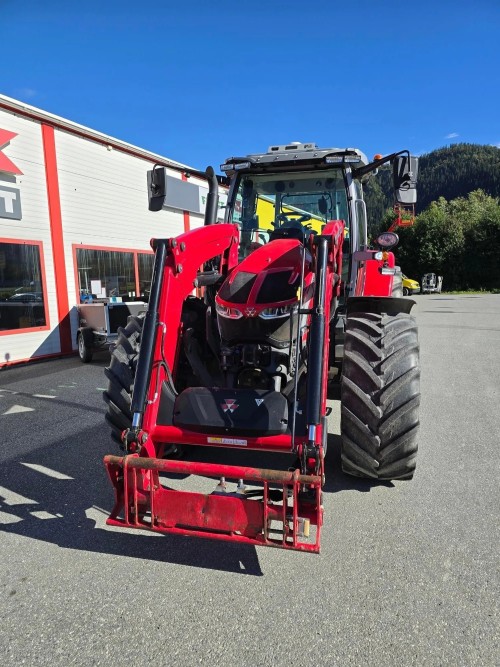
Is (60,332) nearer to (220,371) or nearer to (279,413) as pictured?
(220,371)

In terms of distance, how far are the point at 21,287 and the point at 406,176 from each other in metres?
7.59

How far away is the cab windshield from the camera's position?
4.71 m

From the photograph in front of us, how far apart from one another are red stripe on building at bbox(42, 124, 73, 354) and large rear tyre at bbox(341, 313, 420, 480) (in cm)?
800

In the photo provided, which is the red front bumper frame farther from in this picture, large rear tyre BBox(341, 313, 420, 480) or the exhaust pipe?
the exhaust pipe

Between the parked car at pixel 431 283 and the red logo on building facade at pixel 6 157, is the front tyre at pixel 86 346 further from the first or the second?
the parked car at pixel 431 283

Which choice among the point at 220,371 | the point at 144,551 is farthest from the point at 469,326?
the point at 144,551

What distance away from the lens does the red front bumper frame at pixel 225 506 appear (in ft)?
7.74

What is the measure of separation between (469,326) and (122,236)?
9.63 meters

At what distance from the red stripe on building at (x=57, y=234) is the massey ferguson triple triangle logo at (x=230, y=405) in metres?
7.87

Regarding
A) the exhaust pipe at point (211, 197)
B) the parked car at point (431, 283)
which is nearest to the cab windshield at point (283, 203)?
the exhaust pipe at point (211, 197)

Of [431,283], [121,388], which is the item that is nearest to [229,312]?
[121,388]

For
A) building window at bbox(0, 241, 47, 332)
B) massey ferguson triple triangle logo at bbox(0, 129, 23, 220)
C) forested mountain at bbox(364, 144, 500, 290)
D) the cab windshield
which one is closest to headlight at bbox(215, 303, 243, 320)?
the cab windshield

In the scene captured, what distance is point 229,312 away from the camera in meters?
3.27

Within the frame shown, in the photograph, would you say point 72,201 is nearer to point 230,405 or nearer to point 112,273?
point 112,273
